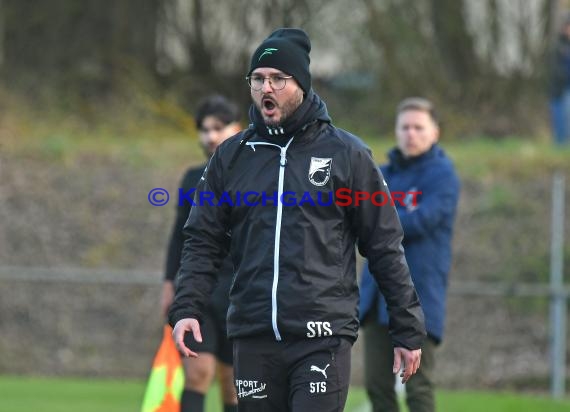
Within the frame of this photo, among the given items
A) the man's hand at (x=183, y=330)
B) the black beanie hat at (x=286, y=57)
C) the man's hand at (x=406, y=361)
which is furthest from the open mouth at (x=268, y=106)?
the man's hand at (x=406, y=361)

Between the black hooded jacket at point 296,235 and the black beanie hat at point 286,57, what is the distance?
0.38ft

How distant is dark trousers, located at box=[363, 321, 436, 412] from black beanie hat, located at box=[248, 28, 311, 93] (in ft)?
8.02

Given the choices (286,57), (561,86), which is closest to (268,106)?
(286,57)

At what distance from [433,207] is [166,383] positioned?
190 cm

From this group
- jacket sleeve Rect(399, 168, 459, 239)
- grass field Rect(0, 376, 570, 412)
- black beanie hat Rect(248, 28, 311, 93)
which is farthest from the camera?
grass field Rect(0, 376, 570, 412)

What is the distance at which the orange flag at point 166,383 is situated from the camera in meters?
7.66

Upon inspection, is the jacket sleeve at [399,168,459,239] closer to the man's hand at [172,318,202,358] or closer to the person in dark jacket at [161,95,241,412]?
the person in dark jacket at [161,95,241,412]

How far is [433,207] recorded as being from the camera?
763cm

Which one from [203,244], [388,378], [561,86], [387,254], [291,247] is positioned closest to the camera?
[291,247]

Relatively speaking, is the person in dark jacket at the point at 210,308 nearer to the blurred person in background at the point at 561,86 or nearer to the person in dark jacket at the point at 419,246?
the person in dark jacket at the point at 419,246

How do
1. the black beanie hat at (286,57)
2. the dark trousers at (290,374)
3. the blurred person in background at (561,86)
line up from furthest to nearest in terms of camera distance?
the blurred person in background at (561,86)
the black beanie hat at (286,57)
the dark trousers at (290,374)

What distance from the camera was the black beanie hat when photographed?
551cm

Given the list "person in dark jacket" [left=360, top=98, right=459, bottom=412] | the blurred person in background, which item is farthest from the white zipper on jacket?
the blurred person in background

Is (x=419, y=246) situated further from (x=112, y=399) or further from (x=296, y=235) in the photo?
(x=112, y=399)
